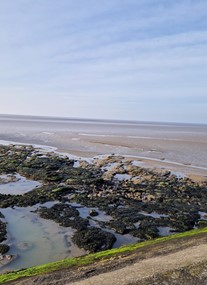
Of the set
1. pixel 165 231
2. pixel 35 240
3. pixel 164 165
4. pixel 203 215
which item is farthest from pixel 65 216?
pixel 164 165

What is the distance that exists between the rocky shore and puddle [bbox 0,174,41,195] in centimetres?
52

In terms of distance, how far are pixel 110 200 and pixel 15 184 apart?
8997 millimetres

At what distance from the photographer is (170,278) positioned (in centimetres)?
914

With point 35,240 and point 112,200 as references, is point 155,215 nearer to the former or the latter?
point 112,200

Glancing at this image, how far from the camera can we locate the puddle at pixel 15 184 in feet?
77.5

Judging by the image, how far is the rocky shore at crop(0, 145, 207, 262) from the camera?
1638 centimetres

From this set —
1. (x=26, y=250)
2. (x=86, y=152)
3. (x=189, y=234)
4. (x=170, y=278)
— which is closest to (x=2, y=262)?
(x=26, y=250)

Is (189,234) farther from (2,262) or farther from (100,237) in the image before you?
(2,262)

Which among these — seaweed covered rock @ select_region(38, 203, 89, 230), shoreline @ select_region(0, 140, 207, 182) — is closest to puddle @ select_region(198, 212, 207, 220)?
seaweed covered rock @ select_region(38, 203, 89, 230)

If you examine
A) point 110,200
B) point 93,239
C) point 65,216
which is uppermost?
point 110,200

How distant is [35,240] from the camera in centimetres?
1477

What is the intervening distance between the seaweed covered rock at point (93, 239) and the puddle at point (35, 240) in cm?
36

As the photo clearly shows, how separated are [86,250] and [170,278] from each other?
5605 millimetres

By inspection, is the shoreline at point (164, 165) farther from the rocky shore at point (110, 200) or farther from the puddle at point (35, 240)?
the puddle at point (35, 240)
